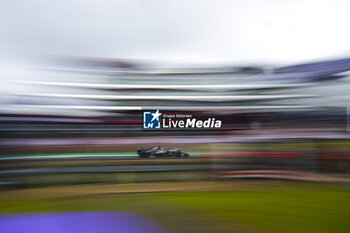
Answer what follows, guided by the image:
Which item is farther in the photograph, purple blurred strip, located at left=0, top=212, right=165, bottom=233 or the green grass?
the green grass

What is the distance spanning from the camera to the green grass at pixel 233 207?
2.96 metres

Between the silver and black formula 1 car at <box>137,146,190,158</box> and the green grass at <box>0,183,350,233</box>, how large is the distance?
2.64 ft

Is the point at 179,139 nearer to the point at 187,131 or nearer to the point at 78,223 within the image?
the point at 187,131

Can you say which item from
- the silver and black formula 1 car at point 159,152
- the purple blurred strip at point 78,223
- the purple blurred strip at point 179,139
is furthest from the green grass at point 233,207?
the purple blurred strip at point 179,139

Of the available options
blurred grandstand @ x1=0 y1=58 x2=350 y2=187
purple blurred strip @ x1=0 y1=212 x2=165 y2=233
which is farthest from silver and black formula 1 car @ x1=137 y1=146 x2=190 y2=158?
purple blurred strip @ x1=0 y1=212 x2=165 y2=233

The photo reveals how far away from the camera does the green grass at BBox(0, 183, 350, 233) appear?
116 inches

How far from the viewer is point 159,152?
4.87 m

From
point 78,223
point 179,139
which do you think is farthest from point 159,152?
point 78,223

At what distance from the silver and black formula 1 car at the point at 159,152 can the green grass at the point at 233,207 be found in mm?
805

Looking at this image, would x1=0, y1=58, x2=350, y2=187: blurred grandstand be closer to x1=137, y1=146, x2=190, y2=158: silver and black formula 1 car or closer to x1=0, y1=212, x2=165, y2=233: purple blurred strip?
x1=137, y1=146, x2=190, y2=158: silver and black formula 1 car

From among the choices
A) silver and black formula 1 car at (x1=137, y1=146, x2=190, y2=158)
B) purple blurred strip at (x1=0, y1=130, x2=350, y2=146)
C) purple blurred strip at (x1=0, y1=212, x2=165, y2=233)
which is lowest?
purple blurred strip at (x1=0, y1=212, x2=165, y2=233)

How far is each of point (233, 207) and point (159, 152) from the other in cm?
183

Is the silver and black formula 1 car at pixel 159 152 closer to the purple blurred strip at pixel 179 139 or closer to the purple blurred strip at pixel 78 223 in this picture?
the purple blurred strip at pixel 179 139

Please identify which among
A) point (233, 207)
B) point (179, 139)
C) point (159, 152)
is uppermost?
point (179, 139)
